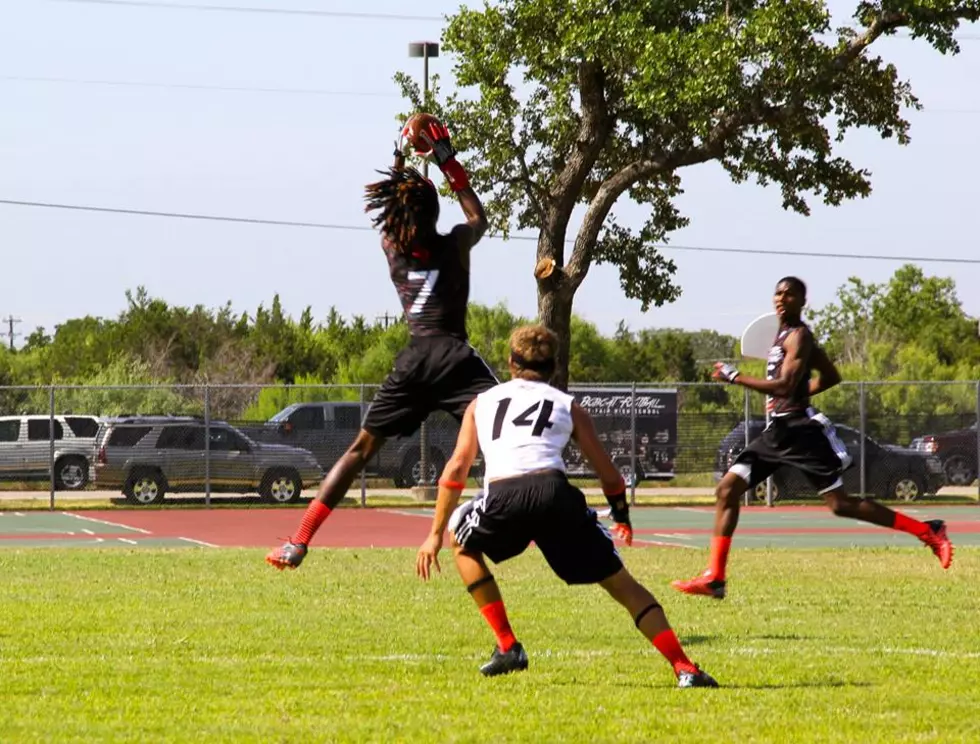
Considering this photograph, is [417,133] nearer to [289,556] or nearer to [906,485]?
[289,556]

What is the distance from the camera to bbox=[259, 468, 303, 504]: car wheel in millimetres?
30656

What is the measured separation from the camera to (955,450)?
3331 centimetres

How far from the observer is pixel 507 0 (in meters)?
25.7

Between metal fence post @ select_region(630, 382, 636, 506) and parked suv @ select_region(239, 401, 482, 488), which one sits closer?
parked suv @ select_region(239, 401, 482, 488)

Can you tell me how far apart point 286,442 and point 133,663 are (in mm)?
22009

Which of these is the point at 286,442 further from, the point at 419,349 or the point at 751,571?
the point at 419,349

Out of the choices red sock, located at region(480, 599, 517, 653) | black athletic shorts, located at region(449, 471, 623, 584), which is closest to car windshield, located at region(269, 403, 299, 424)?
red sock, located at region(480, 599, 517, 653)

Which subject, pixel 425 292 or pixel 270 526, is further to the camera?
pixel 270 526

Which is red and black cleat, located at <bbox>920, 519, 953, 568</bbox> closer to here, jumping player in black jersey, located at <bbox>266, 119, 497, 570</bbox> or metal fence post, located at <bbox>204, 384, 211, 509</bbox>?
jumping player in black jersey, located at <bbox>266, 119, 497, 570</bbox>

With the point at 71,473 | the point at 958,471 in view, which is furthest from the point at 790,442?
the point at 958,471

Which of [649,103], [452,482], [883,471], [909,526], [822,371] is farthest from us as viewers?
[883,471]

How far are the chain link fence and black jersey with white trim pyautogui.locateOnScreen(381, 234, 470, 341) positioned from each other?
19979 millimetres

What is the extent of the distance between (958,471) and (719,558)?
23.0 metres

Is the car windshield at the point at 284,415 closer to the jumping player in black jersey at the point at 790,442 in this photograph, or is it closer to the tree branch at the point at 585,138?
the tree branch at the point at 585,138
